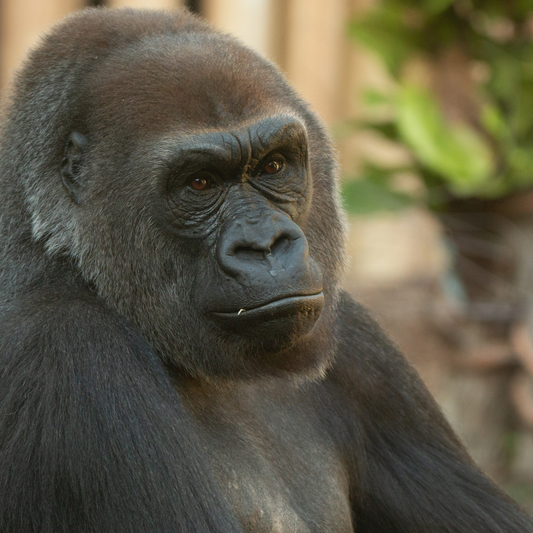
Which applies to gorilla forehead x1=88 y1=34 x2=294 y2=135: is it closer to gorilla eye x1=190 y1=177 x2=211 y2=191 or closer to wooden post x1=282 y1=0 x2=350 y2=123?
gorilla eye x1=190 y1=177 x2=211 y2=191

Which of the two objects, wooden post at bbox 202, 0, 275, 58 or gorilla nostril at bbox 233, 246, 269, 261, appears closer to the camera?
gorilla nostril at bbox 233, 246, 269, 261

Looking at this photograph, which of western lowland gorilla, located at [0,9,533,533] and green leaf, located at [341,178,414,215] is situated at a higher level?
Answer: western lowland gorilla, located at [0,9,533,533]

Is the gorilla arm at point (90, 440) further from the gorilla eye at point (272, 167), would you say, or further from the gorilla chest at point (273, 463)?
the gorilla eye at point (272, 167)

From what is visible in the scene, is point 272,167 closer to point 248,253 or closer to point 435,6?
point 248,253

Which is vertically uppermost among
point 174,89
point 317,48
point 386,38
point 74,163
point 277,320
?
point 174,89

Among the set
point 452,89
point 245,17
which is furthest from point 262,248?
point 245,17

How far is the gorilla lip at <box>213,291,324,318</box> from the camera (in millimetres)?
2713

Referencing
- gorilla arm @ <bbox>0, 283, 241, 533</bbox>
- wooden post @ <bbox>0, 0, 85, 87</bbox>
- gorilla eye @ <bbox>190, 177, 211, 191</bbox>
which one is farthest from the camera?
wooden post @ <bbox>0, 0, 85, 87</bbox>

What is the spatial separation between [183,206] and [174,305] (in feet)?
1.13

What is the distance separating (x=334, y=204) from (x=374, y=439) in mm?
990

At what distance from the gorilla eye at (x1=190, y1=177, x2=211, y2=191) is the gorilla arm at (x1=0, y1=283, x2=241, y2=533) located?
0.59m

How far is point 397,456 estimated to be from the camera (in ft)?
11.5

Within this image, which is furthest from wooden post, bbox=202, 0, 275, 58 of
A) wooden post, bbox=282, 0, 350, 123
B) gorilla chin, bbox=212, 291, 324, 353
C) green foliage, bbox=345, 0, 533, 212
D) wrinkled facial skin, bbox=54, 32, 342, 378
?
gorilla chin, bbox=212, 291, 324, 353

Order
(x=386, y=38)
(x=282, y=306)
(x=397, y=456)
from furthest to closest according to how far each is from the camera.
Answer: (x=386, y=38) < (x=397, y=456) < (x=282, y=306)
